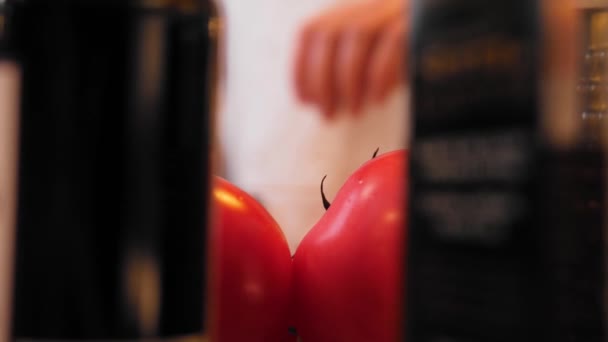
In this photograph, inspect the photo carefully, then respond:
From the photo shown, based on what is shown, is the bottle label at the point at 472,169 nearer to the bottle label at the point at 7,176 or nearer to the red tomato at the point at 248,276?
the bottle label at the point at 7,176

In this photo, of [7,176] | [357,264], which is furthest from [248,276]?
[7,176]

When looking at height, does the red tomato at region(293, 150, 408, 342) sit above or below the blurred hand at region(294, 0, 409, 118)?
below

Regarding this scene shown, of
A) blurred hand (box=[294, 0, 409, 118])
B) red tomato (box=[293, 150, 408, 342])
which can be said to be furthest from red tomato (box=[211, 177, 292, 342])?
blurred hand (box=[294, 0, 409, 118])

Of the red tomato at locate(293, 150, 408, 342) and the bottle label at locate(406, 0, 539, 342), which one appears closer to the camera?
the bottle label at locate(406, 0, 539, 342)

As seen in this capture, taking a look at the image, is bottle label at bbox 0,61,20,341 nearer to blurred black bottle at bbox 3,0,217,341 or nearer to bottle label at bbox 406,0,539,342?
blurred black bottle at bbox 3,0,217,341

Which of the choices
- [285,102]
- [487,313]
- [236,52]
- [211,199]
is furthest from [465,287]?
[236,52]

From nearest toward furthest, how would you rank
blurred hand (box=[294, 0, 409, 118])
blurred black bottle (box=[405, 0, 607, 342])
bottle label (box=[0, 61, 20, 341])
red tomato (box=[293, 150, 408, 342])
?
blurred black bottle (box=[405, 0, 607, 342]), bottle label (box=[0, 61, 20, 341]), red tomato (box=[293, 150, 408, 342]), blurred hand (box=[294, 0, 409, 118])

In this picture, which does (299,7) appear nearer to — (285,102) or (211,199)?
(285,102)
